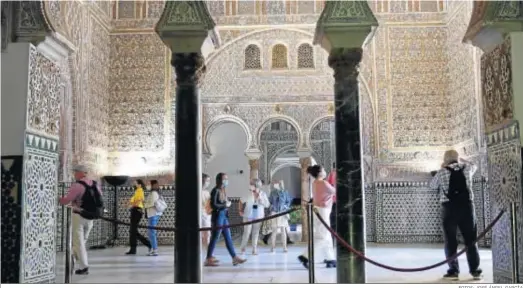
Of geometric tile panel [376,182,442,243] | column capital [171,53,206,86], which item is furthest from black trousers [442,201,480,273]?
geometric tile panel [376,182,442,243]

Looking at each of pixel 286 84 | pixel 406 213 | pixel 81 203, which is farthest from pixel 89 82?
pixel 406 213

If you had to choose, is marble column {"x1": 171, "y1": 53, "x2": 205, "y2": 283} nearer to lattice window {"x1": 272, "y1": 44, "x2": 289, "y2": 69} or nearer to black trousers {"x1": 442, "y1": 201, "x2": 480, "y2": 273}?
black trousers {"x1": 442, "y1": 201, "x2": 480, "y2": 273}

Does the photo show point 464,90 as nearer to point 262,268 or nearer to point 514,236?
point 262,268

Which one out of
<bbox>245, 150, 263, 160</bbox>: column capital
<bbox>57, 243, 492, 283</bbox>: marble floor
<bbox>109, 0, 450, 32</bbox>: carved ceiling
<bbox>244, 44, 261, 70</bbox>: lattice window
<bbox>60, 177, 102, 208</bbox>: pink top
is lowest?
<bbox>57, 243, 492, 283</bbox>: marble floor

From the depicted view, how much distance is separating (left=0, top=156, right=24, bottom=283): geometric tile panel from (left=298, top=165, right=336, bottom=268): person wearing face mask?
124 inches

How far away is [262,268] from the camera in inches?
256

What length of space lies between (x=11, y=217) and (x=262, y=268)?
11.3ft

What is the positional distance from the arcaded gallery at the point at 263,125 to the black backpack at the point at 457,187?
0.03 feet

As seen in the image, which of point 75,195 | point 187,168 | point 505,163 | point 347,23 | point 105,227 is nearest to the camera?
point 505,163

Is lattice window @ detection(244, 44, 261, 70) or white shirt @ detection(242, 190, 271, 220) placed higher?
lattice window @ detection(244, 44, 261, 70)

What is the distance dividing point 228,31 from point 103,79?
7.42 ft

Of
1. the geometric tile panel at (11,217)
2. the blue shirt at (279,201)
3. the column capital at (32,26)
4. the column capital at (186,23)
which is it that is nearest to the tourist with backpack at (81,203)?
the column capital at (186,23)

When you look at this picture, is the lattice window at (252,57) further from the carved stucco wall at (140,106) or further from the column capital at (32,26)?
the column capital at (32,26)

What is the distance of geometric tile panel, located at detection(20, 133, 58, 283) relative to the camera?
3.53 m
